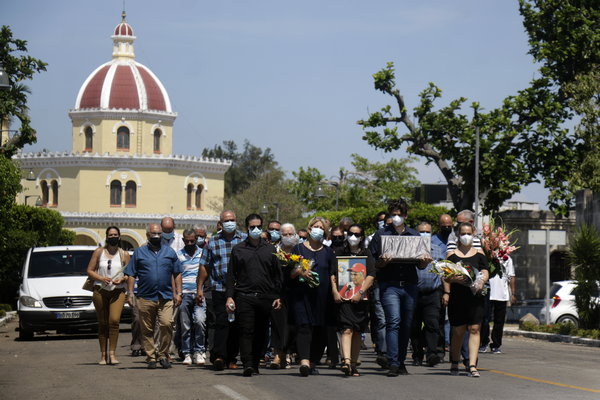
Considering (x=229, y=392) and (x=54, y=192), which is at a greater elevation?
(x=54, y=192)

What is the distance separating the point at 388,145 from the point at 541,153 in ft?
15.8

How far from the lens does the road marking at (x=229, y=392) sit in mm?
11453

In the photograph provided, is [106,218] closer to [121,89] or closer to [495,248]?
[121,89]

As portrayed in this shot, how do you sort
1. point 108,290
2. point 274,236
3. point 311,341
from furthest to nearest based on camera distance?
1. point 274,236
2. point 108,290
3. point 311,341

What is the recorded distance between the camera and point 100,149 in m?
101

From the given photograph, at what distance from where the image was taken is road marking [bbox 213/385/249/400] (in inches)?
451

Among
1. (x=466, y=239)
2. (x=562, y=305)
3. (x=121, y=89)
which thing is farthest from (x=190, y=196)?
(x=466, y=239)

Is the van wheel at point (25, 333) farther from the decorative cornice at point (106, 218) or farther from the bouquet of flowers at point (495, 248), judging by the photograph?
the decorative cornice at point (106, 218)

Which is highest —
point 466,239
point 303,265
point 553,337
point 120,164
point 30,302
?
point 120,164

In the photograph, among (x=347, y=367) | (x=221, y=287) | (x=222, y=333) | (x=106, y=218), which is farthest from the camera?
(x=106, y=218)

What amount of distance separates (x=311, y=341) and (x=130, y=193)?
285 feet

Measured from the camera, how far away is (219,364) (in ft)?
46.9

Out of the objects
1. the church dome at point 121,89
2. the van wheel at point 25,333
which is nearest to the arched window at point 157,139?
the church dome at point 121,89

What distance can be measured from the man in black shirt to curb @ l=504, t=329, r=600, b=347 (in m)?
9.61
